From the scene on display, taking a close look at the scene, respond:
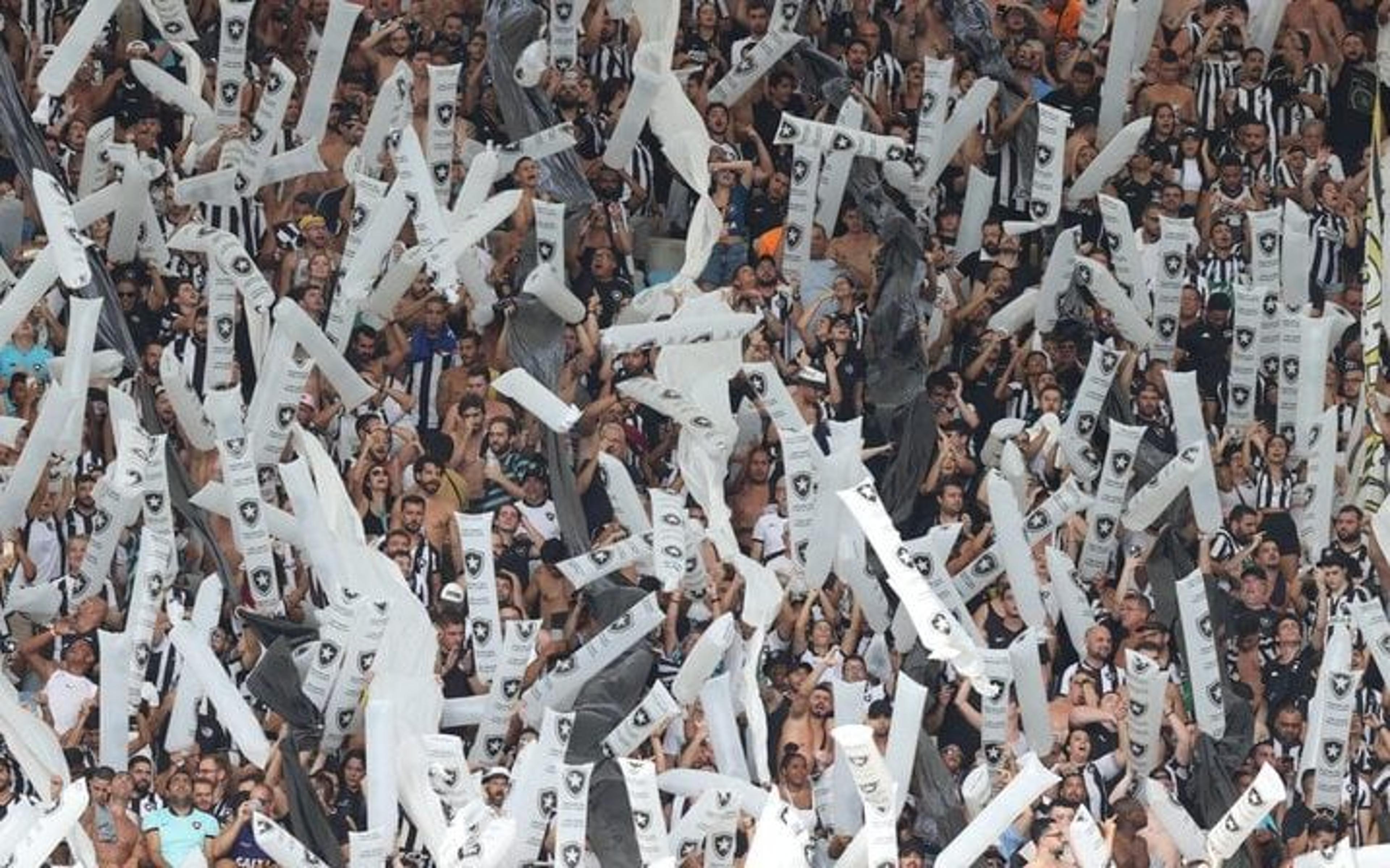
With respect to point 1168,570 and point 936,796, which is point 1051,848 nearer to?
point 936,796

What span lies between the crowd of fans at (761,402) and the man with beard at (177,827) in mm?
16

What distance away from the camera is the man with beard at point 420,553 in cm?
1783

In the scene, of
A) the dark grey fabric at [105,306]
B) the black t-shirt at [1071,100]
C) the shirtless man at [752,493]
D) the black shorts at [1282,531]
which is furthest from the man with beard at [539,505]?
the black t-shirt at [1071,100]

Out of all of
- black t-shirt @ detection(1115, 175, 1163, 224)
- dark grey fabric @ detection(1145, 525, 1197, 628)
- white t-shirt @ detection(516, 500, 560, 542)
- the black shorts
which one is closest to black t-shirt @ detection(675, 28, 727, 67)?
black t-shirt @ detection(1115, 175, 1163, 224)

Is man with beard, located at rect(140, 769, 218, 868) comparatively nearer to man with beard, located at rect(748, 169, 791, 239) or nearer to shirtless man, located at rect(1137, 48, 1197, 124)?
man with beard, located at rect(748, 169, 791, 239)

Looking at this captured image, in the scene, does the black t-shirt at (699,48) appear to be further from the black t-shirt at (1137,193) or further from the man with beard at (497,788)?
the man with beard at (497,788)

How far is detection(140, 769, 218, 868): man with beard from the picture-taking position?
16.7m

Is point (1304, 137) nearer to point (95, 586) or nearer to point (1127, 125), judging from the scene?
point (1127, 125)

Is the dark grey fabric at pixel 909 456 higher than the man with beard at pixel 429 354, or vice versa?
the man with beard at pixel 429 354

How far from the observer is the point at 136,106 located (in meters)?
19.6

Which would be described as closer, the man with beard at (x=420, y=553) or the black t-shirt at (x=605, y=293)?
the man with beard at (x=420, y=553)

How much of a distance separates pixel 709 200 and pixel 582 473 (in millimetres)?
1561

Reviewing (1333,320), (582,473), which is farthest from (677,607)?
(1333,320)

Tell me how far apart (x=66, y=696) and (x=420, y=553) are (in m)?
1.52
